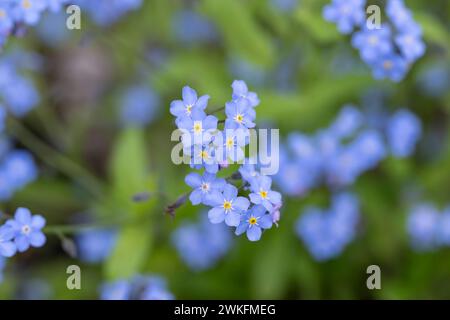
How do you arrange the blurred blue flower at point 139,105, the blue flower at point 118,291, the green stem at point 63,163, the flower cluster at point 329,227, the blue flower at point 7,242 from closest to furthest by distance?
the blue flower at point 7,242, the blue flower at point 118,291, the flower cluster at point 329,227, the green stem at point 63,163, the blurred blue flower at point 139,105

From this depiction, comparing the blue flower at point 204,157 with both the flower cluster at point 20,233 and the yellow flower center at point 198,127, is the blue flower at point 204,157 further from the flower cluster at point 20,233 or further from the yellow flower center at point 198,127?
the flower cluster at point 20,233

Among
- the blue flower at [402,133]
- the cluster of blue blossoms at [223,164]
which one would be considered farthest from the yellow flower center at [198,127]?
the blue flower at [402,133]

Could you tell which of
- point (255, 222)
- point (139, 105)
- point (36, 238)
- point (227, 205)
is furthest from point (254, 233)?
point (139, 105)

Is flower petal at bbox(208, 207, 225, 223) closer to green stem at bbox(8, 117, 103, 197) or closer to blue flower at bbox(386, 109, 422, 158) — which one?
green stem at bbox(8, 117, 103, 197)

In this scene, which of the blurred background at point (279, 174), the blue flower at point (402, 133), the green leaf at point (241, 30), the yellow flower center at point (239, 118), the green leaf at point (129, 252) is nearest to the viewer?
the yellow flower center at point (239, 118)

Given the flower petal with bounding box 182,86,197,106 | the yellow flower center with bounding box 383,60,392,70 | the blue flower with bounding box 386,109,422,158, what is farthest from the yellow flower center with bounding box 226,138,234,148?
the blue flower with bounding box 386,109,422,158
